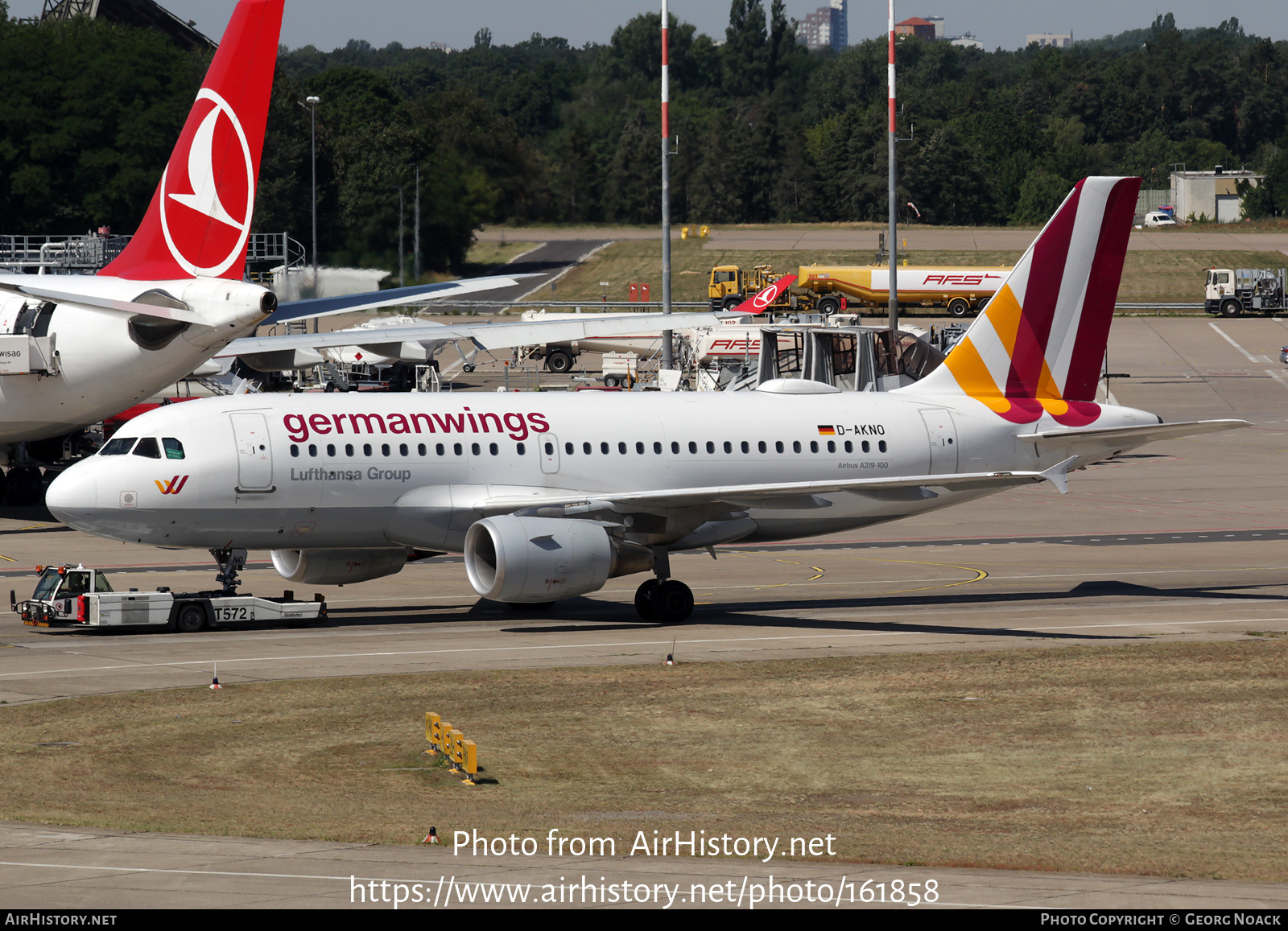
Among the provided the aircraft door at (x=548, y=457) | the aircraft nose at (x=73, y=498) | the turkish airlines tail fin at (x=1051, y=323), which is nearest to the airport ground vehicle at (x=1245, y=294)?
the turkish airlines tail fin at (x=1051, y=323)

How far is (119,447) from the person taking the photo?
33.1 metres

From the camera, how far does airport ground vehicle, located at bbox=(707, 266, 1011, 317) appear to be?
122 metres

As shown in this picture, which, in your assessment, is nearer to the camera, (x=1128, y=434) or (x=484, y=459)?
(x=484, y=459)

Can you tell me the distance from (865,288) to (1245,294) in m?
28.9

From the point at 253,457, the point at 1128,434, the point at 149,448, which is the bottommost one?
the point at 1128,434

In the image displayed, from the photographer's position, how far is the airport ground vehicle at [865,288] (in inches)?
4818

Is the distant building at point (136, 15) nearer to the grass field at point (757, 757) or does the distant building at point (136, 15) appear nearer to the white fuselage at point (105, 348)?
the white fuselage at point (105, 348)

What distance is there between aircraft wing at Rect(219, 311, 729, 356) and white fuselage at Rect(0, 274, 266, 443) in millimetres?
6905

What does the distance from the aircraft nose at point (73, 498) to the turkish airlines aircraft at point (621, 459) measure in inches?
1.4

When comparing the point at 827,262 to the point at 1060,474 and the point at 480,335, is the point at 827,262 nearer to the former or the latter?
the point at 480,335

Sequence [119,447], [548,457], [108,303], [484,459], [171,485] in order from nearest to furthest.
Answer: [171,485] → [119,447] → [484,459] → [548,457] → [108,303]

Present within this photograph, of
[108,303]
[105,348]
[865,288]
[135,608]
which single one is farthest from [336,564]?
[865,288]
